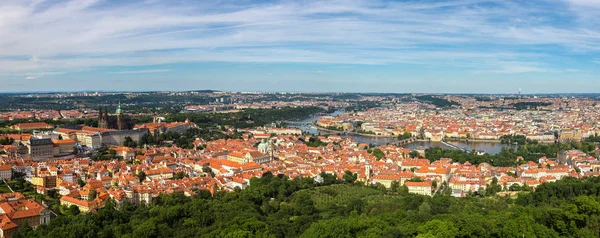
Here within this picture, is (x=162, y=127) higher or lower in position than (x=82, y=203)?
higher

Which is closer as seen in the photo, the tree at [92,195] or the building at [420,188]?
the tree at [92,195]

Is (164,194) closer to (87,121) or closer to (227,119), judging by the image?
(87,121)

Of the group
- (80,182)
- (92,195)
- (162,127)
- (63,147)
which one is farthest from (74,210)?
(162,127)

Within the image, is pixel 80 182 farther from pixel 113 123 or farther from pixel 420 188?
pixel 113 123

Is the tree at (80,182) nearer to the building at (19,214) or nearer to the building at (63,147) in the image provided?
the building at (19,214)

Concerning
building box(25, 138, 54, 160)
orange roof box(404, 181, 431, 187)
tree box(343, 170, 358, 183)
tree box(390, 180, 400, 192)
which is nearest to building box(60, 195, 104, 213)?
building box(25, 138, 54, 160)

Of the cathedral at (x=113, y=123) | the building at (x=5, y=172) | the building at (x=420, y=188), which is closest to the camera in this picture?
the building at (x=5, y=172)

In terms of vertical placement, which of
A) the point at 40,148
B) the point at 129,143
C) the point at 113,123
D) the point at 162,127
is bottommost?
the point at 129,143

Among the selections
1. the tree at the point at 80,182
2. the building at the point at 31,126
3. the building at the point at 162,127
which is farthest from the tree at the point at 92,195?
the building at the point at 31,126

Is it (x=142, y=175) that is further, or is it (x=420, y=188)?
(x=142, y=175)

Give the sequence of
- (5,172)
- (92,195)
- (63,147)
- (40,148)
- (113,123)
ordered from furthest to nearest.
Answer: (113,123)
(63,147)
(40,148)
(5,172)
(92,195)

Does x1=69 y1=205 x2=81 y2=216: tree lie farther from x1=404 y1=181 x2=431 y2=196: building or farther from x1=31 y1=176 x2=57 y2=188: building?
x1=404 y1=181 x2=431 y2=196: building
